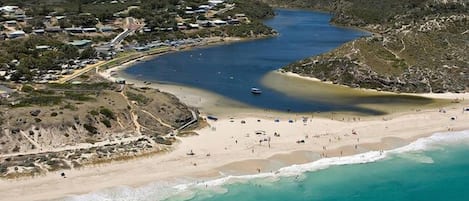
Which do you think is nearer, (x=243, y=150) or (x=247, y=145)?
(x=243, y=150)

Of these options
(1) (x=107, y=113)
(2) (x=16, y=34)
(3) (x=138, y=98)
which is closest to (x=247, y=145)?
(1) (x=107, y=113)

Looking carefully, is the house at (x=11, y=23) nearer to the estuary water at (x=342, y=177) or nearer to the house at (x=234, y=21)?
the house at (x=234, y=21)

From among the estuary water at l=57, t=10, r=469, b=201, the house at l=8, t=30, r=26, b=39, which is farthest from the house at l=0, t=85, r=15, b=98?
the house at l=8, t=30, r=26, b=39

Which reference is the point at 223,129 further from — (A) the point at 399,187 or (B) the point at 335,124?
(A) the point at 399,187

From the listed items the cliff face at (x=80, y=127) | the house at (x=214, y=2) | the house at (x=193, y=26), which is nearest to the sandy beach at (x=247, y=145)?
the cliff face at (x=80, y=127)

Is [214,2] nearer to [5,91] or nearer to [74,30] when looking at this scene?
[74,30]
